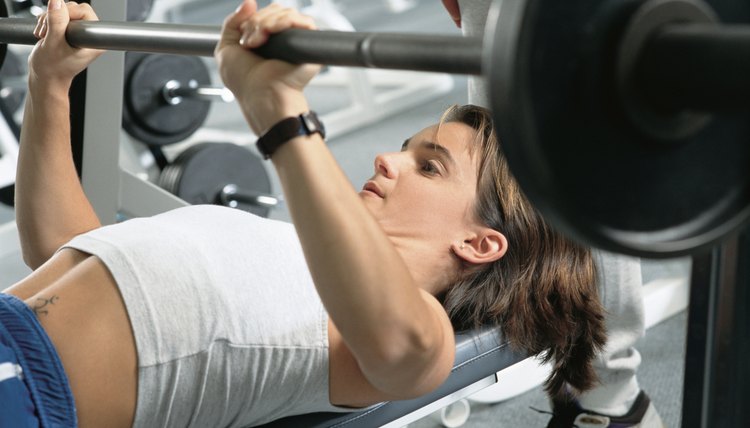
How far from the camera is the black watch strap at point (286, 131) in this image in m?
0.81

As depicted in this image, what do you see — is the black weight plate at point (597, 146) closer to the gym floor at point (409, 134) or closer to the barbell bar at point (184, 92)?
the gym floor at point (409, 134)

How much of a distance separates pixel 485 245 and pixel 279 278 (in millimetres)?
272

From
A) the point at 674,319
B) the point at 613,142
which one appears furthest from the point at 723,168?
the point at 674,319

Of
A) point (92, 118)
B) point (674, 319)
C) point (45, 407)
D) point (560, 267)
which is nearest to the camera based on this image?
point (45, 407)

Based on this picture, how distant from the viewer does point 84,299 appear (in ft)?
3.37

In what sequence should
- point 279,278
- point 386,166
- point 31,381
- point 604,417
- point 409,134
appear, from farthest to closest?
point 409,134 → point 604,417 → point 386,166 → point 279,278 → point 31,381

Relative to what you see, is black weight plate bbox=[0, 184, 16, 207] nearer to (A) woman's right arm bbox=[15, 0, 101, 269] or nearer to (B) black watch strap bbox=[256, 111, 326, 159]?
(A) woman's right arm bbox=[15, 0, 101, 269]

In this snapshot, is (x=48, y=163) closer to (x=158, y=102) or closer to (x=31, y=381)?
(x=31, y=381)

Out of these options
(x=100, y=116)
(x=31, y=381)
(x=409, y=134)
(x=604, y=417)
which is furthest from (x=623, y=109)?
(x=409, y=134)

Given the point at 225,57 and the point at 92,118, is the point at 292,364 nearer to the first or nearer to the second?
the point at 225,57

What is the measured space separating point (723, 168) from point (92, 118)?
3.84 feet

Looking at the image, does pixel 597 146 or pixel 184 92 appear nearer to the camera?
pixel 597 146

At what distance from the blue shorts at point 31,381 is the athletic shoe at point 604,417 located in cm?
84

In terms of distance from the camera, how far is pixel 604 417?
1.53 m
